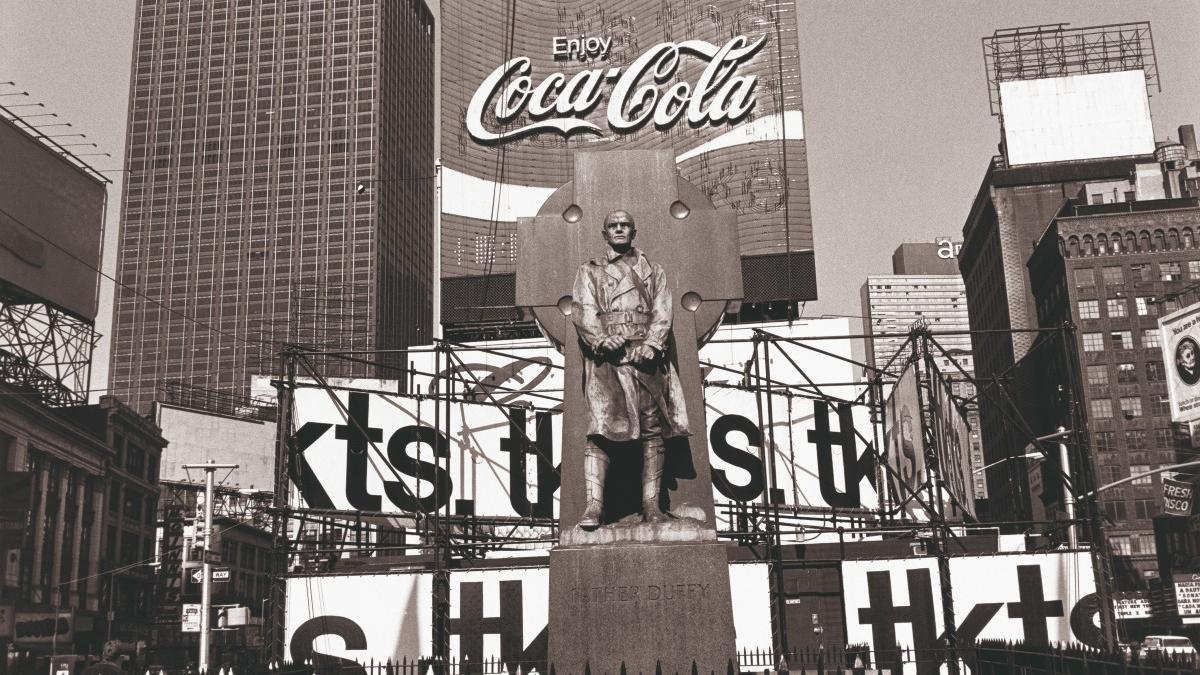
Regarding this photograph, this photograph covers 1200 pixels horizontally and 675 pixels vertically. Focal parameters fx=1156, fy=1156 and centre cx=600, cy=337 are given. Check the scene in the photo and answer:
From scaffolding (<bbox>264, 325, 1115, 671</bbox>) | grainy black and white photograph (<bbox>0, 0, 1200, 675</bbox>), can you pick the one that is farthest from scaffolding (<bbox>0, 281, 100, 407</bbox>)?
scaffolding (<bbox>264, 325, 1115, 671</bbox>)

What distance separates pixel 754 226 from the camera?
43.3 m

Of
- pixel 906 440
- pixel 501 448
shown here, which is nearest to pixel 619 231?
pixel 906 440

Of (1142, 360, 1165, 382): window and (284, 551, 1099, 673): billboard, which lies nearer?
(284, 551, 1099, 673): billboard

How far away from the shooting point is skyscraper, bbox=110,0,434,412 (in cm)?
14000

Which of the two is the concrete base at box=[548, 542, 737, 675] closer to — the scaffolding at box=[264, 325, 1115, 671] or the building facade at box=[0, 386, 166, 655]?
the scaffolding at box=[264, 325, 1115, 671]

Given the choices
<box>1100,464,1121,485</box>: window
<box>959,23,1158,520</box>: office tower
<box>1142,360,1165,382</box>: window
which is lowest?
<box>1100,464,1121,485</box>: window

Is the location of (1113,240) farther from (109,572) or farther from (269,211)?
(269,211)

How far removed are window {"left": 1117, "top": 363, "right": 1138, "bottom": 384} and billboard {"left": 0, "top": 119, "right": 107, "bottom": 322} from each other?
69.9m

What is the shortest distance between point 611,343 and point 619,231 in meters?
1.12

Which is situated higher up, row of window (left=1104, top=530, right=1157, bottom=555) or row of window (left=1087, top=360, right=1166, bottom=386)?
row of window (left=1087, top=360, right=1166, bottom=386)

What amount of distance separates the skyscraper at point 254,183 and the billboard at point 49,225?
2970 inches

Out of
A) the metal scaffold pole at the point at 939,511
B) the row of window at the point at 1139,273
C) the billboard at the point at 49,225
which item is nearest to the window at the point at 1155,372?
the row of window at the point at 1139,273

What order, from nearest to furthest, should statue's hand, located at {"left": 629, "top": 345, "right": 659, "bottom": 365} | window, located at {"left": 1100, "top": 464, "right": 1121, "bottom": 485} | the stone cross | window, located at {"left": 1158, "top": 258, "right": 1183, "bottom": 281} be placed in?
1. statue's hand, located at {"left": 629, "top": 345, "right": 659, "bottom": 365}
2. the stone cross
3. window, located at {"left": 1100, "top": 464, "right": 1121, "bottom": 485}
4. window, located at {"left": 1158, "top": 258, "right": 1183, "bottom": 281}

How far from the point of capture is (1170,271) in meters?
87.4
